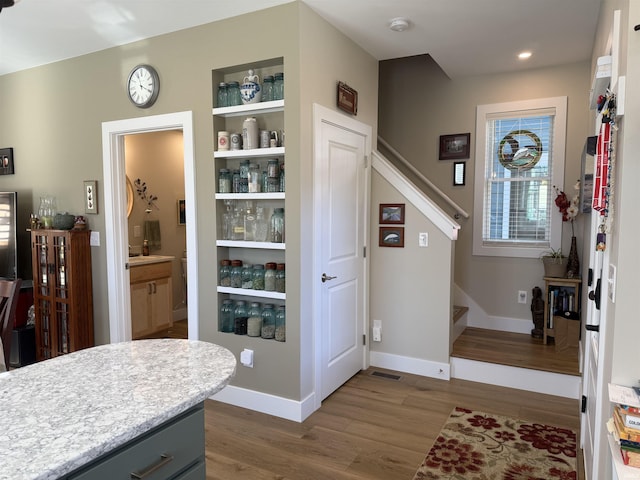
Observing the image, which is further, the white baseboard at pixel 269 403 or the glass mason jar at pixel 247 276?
the glass mason jar at pixel 247 276

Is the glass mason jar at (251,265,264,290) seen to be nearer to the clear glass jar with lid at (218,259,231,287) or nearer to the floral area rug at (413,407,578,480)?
the clear glass jar with lid at (218,259,231,287)

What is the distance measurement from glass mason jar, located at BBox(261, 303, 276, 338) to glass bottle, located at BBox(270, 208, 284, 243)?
1.56 feet

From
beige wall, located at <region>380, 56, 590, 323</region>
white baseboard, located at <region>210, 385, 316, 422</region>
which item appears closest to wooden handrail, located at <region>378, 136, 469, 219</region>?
beige wall, located at <region>380, 56, 590, 323</region>

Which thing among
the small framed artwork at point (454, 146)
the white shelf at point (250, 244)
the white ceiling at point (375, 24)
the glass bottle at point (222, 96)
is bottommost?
the white shelf at point (250, 244)

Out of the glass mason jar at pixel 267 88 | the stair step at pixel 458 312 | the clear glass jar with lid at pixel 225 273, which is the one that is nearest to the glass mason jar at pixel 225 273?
the clear glass jar with lid at pixel 225 273

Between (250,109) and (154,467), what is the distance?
2280 mm

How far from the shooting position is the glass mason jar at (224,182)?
9.93ft

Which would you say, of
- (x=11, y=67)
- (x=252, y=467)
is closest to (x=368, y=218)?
(x=252, y=467)

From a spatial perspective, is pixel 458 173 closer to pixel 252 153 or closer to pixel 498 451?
pixel 252 153

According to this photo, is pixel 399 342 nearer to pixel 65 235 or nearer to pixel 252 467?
pixel 252 467

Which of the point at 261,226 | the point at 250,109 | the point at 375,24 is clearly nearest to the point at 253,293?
the point at 261,226

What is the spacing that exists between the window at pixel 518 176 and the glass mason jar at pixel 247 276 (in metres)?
2.47

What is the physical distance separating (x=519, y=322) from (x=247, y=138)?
3136 mm

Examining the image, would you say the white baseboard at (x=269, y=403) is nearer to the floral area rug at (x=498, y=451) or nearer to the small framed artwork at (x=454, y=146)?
the floral area rug at (x=498, y=451)
